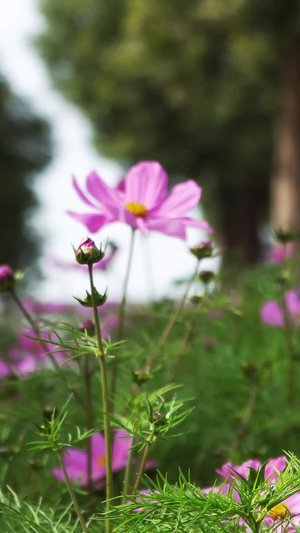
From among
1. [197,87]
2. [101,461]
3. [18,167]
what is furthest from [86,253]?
[18,167]

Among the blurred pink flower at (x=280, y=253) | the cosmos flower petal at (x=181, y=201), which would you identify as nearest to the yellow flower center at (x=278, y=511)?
the cosmos flower petal at (x=181, y=201)

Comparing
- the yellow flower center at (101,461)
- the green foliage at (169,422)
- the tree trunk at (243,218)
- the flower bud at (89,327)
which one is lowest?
the yellow flower center at (101,461)

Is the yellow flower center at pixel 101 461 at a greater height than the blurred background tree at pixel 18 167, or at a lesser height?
lesser

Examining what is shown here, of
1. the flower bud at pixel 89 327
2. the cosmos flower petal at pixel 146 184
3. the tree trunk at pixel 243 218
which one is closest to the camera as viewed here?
the flower bud at pixel 89 327

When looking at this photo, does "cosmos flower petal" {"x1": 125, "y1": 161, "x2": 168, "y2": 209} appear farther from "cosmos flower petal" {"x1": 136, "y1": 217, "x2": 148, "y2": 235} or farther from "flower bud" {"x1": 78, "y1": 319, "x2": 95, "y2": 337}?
"flower bud" {"x1": 78, "y1": 319, "x2": 95, "y2": 337}

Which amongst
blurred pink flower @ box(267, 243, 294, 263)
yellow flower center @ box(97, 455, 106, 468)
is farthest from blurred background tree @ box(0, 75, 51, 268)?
yellow flower center @ box(97, 455, 106, 468)

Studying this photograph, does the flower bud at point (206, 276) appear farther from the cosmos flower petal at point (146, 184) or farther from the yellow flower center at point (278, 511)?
the yellow flower center at point (278, 511)

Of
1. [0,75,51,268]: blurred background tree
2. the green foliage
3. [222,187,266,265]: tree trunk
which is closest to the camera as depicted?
the green foliage
